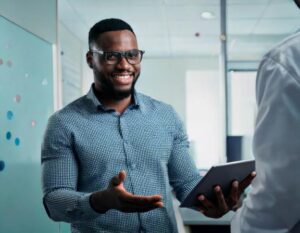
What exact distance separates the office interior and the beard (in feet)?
1.72

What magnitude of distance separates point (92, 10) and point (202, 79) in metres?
2.48

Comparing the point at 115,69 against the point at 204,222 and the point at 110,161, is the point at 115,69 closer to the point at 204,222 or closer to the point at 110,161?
the point at 110,161

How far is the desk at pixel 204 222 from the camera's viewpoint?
1650mm

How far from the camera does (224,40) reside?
345 centimetres

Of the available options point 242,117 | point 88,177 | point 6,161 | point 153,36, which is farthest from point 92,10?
point 88,177

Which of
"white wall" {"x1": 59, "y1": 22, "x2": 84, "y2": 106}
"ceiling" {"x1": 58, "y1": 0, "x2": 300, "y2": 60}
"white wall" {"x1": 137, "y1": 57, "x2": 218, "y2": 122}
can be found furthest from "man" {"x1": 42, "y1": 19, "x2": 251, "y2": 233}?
"white wall" {"x1": 137, "y1": 57, "x2": 218, "y2": 122}

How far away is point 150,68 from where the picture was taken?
19.4 feet

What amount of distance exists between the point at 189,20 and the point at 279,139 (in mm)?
3673

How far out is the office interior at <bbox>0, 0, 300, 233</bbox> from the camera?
2.17 m

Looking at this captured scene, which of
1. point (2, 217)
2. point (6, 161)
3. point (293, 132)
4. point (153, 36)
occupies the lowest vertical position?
point (2, 217)

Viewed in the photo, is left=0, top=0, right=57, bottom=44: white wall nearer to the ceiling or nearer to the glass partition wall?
the ceiling

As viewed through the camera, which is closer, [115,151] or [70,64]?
[115,151]

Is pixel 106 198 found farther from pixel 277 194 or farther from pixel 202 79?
pixel 202 79

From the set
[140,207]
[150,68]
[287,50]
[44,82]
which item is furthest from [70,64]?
[287,50]
